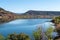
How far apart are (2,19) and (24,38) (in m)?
28.9

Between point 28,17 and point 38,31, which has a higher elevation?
point 38,31

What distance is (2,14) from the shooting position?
125ft

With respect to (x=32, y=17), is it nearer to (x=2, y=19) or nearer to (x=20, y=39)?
(x=2, y=19)

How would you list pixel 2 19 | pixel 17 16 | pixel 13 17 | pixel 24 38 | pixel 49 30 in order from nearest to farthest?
pixel 24 38
pixel 49 30
pixel 2 19
pixel 13 17
pixel 17 16

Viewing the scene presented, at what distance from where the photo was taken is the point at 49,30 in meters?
10.2

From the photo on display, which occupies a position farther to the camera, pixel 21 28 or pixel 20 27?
pixel 20 27

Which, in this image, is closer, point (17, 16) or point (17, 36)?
point (17, 36)

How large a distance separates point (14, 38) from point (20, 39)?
0.28 m

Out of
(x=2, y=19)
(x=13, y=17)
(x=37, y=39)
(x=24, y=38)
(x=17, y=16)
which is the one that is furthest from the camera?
(x=17, y=16)

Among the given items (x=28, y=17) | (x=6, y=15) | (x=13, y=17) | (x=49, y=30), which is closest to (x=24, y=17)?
(x=28, y=17)

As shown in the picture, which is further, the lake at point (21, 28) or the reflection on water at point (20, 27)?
the reflection on water at point (20, 27)

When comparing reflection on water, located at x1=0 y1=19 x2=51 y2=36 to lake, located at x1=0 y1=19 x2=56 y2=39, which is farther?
reflection on water, located at x1=0 y1=19 x2=51 y2=36

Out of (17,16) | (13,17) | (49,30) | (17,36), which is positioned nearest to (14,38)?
(17,36)

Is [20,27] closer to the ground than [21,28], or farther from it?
closer to the ground
